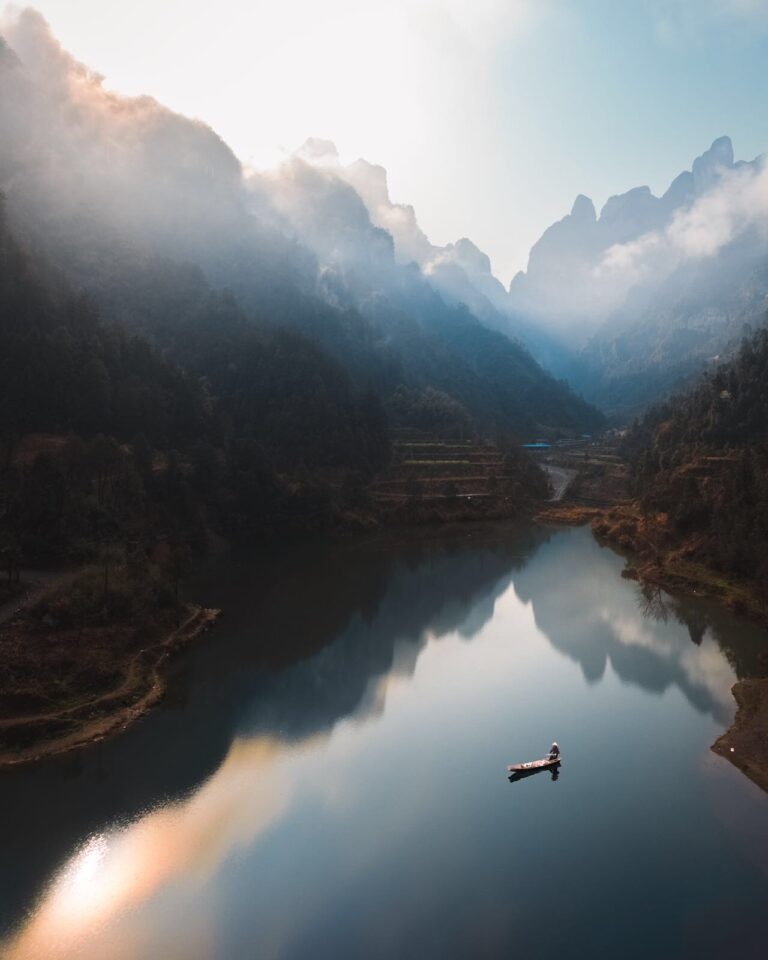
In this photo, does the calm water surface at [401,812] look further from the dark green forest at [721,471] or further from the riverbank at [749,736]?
the dark green forest at [721,471]

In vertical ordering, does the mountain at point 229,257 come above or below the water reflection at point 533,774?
above

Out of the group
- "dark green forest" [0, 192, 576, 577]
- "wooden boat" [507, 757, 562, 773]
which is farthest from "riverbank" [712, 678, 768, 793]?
"dark green forest" [0, 192, 576, 577]

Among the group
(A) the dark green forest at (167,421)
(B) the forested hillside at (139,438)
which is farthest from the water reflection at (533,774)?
(B) the forested hillside at (139,438)

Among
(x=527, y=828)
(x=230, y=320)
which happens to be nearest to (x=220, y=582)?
(x=527, y=828)

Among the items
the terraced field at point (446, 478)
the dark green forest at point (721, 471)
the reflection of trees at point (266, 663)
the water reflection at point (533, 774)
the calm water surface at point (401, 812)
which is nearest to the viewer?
the calm water surface at point (401, 812)

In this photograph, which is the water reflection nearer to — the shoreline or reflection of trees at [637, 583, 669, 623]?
the shoreline

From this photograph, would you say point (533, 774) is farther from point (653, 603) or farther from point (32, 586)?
point (32, 586)
